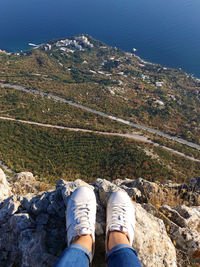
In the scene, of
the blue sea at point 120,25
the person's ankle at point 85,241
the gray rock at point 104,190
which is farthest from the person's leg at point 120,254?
the blue sea at point 120,25

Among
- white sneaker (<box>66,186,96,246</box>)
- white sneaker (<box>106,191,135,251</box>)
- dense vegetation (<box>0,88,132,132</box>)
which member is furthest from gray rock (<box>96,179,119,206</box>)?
dense vegetation (<box>0,88,132,132</box>)

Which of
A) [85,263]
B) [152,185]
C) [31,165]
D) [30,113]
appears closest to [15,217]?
[85,263]

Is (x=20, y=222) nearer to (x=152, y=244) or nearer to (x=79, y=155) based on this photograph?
(x=152, y=244)

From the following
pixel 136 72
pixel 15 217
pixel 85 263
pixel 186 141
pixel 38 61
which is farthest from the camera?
pixel 136 72

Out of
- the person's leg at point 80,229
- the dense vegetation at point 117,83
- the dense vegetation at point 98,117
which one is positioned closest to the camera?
the person's leg at point 80,229

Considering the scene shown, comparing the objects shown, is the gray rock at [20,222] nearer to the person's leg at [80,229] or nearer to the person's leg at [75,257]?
the person's leg at [80,229]

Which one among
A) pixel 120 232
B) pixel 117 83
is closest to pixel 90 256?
pixel 120 232

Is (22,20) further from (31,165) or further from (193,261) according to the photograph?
(193,261)
